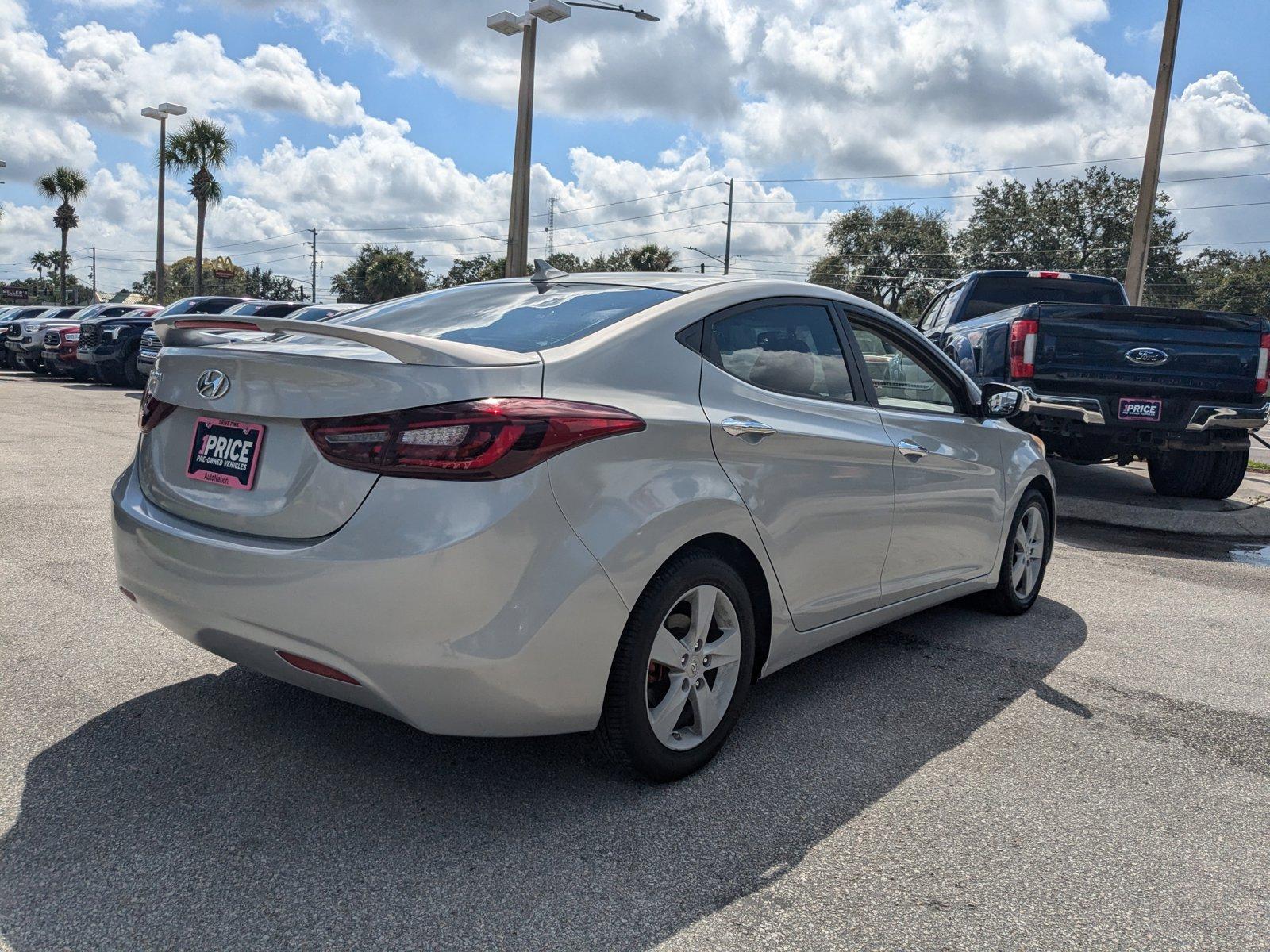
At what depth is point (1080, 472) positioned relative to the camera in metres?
12.0

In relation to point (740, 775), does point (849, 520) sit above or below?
above

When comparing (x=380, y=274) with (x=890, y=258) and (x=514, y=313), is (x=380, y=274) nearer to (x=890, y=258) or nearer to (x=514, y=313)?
(x=890, y=258)

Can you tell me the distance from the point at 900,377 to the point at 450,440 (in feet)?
7.97

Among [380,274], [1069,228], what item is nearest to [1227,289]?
[1069,228]

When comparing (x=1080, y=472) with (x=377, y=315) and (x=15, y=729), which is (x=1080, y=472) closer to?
(x=377, y=315)

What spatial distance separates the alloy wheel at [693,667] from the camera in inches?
122

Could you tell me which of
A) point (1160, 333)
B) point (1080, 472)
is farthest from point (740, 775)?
point (1080, 472)

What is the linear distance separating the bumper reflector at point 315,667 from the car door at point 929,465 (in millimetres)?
2193

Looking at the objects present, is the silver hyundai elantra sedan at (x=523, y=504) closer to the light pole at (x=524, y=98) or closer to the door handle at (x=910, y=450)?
the door handle at (x=910, y=450)

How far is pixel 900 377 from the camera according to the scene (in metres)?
4.43

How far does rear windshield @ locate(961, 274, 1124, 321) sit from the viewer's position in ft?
36.6

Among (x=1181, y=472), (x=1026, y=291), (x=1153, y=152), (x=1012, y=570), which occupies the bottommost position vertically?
(x=1012, y=570)

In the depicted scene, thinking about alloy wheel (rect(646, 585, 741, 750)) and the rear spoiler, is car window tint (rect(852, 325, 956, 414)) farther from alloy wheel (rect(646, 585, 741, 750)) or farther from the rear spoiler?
the rear spoiler

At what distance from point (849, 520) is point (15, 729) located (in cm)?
285
